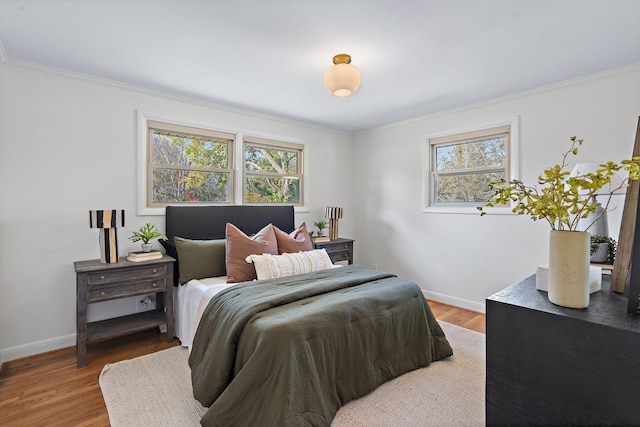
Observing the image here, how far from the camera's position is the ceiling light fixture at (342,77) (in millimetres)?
2244

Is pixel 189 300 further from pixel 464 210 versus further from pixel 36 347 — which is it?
pixel 464 210

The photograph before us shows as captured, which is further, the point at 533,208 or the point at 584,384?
the point at 533,208

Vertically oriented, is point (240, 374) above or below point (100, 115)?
below

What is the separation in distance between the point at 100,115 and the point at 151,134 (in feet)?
1.51

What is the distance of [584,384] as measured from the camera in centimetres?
87

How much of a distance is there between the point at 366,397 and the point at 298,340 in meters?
0.71

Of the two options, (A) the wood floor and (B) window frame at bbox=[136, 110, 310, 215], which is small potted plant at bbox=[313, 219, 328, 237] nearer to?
(B) window frame at bbox=[136, 110, 310, 215]

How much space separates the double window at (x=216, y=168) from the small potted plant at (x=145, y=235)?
1.11ft

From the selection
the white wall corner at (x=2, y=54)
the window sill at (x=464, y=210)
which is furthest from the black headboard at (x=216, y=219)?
the window sill at (x=464, y=210)

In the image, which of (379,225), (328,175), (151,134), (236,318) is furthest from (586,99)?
(151,134)

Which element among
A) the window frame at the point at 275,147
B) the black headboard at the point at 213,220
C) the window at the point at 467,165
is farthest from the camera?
the window frame at the point at 275,147

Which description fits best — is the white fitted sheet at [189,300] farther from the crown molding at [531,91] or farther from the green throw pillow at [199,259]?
the crown molding at [531,91]

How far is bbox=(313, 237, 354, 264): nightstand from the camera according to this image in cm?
404

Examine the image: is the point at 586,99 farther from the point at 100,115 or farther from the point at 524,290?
the point at 100,115
